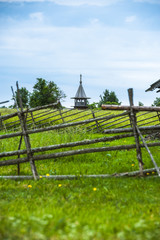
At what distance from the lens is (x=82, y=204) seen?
275 cm

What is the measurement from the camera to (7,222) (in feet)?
6.05

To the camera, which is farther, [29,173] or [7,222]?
[29,173]

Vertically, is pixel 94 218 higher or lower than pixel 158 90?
lower

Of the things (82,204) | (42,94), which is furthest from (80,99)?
(82,204)

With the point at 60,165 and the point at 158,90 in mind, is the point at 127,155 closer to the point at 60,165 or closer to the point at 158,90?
the point at 60,165

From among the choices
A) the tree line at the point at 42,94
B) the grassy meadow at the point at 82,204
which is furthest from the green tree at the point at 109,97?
the grassy meadow at the point at 82,204

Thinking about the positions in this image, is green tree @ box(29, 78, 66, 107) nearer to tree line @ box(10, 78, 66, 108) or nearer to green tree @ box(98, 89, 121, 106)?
tree line @ box(10, 78, 66, 108)

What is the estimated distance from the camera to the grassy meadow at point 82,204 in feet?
5.76

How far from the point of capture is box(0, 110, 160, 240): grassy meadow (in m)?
1.75

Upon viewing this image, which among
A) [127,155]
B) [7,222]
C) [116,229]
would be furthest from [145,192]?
[127,155]

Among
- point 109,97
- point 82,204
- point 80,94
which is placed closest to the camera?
point 82,204

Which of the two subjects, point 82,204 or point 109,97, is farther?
point 109,97

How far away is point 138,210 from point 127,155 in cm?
310

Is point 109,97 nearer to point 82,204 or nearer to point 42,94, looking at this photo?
point 42,94
